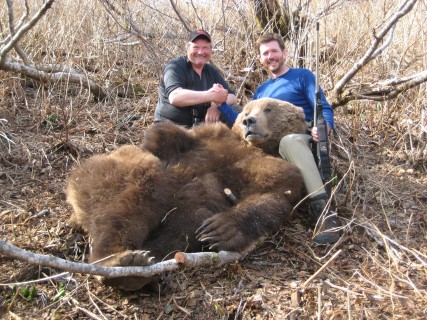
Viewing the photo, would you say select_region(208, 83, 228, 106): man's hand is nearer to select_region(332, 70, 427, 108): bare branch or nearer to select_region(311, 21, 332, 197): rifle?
select_region(311, 21, 332, 197): rifle

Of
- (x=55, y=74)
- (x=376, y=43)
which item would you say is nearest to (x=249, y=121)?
(x=376, y=43)

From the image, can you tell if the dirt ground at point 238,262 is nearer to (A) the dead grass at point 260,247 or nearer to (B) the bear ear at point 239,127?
(A) the dead grass at point 260,247

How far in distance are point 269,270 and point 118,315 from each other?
108cm

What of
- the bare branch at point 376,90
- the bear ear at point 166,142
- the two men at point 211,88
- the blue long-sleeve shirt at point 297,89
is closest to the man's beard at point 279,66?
the two men at point 211,88

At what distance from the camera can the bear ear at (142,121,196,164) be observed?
11.8 feet

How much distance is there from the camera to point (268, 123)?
12.5 ft

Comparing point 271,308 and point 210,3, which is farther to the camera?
point 210,3

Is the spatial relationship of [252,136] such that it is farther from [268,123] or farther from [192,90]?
[192,90]

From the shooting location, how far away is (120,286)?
2568 mm

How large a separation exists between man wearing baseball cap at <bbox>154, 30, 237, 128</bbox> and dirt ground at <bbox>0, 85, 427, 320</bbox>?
0.62m

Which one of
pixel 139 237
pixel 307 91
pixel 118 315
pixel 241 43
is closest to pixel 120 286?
pixel 118 315

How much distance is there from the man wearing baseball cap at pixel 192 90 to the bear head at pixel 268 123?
0.44m

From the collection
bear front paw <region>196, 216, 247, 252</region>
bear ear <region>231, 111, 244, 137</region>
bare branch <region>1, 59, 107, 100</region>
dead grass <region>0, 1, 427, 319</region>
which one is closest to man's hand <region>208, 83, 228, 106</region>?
bear ear <region>231, 111, 244, 137</region>

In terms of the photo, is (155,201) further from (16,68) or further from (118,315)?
(16,68)
